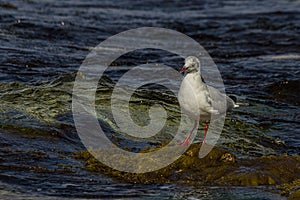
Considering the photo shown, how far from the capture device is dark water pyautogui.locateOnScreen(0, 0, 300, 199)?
573 centimetres

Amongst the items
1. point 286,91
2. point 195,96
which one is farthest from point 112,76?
point 195,96

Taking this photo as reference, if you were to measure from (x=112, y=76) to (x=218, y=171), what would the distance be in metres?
5.21

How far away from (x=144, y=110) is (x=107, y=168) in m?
2.23

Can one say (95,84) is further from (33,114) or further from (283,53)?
(283,53)

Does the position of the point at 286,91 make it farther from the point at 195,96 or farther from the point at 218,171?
the point at 218,171

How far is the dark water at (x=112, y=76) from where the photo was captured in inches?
226

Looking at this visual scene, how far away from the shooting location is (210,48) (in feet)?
45.9

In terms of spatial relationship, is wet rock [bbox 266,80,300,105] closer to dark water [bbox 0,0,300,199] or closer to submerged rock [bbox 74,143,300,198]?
dark water [bbox 0,0,300,199]

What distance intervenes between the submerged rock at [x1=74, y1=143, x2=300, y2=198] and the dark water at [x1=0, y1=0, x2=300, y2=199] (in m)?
0.16

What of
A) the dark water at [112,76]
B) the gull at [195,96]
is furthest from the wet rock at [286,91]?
the gull at [195,96]

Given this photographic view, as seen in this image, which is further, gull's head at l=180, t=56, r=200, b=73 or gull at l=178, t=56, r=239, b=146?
gull's head at l=180, t=56, r=200, b=73

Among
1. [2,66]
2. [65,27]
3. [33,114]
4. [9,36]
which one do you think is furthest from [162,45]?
[33,114]

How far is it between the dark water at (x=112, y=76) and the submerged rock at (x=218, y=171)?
16 cm

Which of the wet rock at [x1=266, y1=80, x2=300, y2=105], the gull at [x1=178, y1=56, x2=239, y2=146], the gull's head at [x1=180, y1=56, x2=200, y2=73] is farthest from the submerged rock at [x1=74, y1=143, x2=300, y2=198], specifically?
the wet rock at [x1=266, y1=80, x2=300, y2=105]
